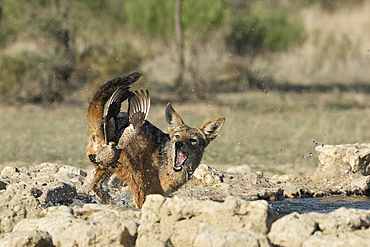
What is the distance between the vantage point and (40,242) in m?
3.65

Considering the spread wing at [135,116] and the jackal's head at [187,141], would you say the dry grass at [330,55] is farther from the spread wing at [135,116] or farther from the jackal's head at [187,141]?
the spread wing at [135,116]

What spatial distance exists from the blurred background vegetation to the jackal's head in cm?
1143

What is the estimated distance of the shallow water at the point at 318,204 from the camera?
5984 millimetres

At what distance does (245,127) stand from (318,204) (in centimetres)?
961

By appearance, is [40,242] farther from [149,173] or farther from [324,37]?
[324,37]

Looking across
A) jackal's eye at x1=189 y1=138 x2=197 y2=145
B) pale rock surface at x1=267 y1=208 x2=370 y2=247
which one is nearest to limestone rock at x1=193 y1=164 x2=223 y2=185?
jackal's eye at x1=189 y1=138 x2=197 y2=145

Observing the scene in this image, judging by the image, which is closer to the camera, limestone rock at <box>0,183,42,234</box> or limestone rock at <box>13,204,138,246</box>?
limestone rock at <box>13,204,138,246</box>

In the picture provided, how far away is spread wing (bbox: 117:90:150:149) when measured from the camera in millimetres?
5414

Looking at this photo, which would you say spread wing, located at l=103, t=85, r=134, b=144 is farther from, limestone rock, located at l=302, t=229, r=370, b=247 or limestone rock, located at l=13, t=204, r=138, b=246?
limestone rock, located at l=302, t=229, r=370, b=247

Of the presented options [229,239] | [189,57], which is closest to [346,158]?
[229,239]

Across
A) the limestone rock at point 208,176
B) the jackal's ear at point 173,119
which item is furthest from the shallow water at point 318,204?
the jackal's ear at point 173,119

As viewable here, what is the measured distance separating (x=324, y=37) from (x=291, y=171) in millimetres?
16674

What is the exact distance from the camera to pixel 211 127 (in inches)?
220

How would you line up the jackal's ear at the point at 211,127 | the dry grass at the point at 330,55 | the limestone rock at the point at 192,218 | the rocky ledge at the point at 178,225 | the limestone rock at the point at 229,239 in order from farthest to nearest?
the dry grass at the point at 330,55 → the jackal's ear at the point at 211,127 → the limestone rock at the point at 192,218 → the rocky ledge at the point at 178,225 → the limestone rock at the point at 229,239
